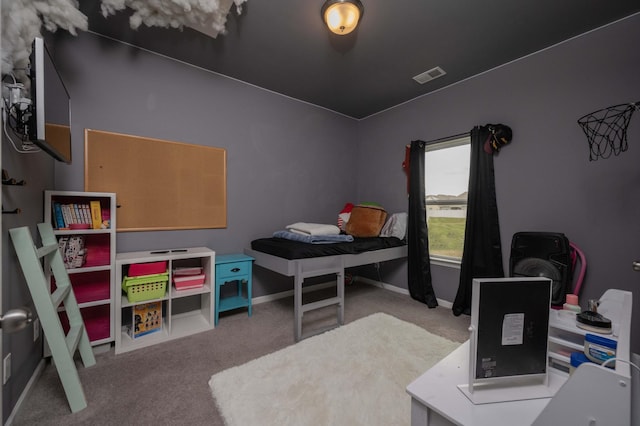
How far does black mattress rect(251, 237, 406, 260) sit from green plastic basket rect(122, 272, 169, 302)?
0.88 metres

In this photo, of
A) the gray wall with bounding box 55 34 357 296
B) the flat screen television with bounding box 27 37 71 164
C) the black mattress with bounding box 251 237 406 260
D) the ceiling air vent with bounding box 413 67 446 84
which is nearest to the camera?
the flat screen television with bounding box 27 37 71 164

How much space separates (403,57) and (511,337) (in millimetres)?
2452

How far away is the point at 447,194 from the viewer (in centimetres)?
310

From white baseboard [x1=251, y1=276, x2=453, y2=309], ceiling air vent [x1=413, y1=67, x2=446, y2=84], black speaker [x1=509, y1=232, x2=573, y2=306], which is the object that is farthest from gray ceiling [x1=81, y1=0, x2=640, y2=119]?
white baseboard [x1=251, y1=276, x2=453, y2=309]

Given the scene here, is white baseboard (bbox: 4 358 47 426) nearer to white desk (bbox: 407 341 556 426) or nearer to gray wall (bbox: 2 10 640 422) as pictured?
gray wall (bbox: 2 10 640 422)

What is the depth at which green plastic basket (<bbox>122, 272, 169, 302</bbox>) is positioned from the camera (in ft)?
6.65

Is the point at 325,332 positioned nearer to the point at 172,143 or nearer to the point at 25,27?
the point at 172,143

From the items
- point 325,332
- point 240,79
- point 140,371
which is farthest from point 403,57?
point 140,371

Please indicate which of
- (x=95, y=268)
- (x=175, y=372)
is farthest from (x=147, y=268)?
(x=175, y=372)

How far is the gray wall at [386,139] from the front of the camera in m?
1.92

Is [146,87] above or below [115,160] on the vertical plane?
above

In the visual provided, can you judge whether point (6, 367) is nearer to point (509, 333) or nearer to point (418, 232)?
point (509, 333)

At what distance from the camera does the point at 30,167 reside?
5.40ft

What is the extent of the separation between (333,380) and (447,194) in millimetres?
2383
